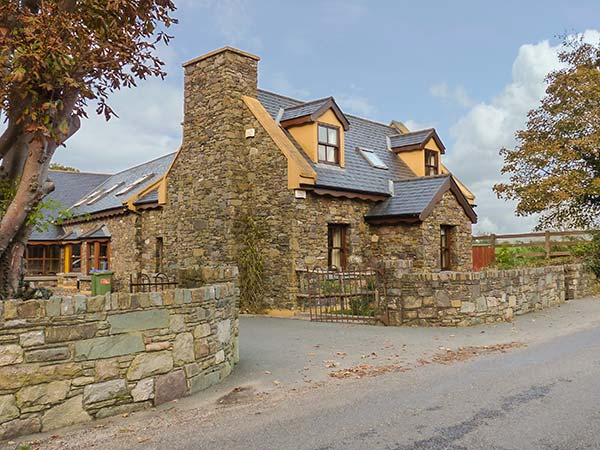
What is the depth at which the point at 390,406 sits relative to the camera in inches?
229

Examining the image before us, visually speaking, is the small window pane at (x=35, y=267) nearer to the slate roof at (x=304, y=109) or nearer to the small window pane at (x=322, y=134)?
the slate roof at (x=304, y=109)

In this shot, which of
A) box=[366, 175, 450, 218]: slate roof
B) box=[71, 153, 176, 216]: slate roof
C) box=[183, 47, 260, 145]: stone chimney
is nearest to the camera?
box=[183, 47, 260, 145]: stone chimney

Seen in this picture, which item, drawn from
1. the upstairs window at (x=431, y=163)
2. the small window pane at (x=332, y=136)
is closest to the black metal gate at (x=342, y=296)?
the small window pane at (x=332, y=136)

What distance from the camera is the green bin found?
1709 centimetres

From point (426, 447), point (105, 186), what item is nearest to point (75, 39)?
point (426, 447)

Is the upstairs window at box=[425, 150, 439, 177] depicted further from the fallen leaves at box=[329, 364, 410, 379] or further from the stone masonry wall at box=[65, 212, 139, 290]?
the fallen leaves at box=[329, 364, 410, 379]

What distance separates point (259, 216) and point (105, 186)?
18.0 meters

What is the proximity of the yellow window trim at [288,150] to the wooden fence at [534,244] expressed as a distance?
11.9 metres

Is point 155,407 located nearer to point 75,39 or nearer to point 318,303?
point 75,39

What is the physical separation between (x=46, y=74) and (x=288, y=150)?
888 centimetres

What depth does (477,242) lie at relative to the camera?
25703 mm

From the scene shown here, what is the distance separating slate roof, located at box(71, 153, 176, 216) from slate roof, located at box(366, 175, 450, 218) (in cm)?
1048

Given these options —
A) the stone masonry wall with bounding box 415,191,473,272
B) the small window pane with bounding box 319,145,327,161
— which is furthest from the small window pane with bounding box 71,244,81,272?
the stone masonry wall with bounding box 415,191,473,272

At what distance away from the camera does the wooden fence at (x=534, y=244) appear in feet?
71.4
